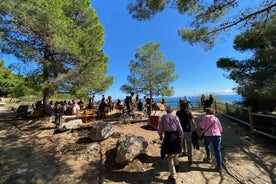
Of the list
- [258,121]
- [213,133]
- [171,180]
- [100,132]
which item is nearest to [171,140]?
[171,180]

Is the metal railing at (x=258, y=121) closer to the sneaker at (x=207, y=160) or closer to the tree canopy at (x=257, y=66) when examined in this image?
the tree canopy at (x=257, y=66)

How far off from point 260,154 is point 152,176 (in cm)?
344

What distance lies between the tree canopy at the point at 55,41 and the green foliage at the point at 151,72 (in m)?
9.12

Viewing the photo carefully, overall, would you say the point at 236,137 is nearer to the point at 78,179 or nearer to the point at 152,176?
the point at 152,176

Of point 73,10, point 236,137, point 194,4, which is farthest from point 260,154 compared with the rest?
point 73,10

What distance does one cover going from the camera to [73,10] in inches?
478

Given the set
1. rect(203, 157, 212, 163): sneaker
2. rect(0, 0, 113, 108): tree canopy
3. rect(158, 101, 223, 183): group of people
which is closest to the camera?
rect(158, 101, 223, 183): group of people

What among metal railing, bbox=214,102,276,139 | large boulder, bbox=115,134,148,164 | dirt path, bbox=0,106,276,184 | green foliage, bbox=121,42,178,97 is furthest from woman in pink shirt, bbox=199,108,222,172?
green foliage, bbox=121,42,178,97

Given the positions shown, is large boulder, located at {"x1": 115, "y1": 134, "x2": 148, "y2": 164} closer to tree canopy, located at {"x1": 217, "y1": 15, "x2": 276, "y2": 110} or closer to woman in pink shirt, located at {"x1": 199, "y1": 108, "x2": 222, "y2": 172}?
woman in pink shirt, located at {"x1": 199, "y1": 108, "x2": 222, "y2": 172}

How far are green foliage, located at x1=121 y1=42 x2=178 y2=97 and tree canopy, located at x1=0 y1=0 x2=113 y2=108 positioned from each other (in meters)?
9.12

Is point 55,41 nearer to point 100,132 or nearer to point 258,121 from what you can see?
point 100,132

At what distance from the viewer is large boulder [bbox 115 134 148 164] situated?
5113 mm

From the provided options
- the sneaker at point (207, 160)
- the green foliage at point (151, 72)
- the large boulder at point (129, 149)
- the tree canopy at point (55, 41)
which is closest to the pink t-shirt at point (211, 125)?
the sneaker at point (207, 160)

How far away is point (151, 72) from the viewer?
21.3 metres
